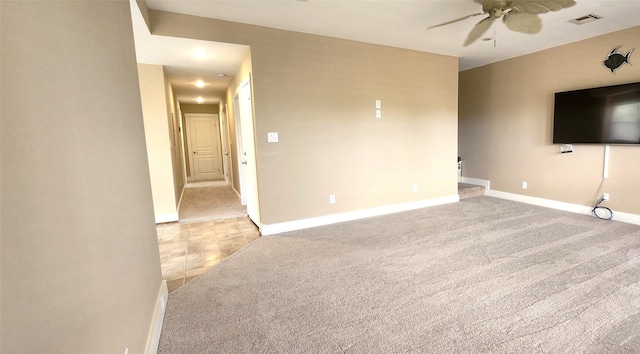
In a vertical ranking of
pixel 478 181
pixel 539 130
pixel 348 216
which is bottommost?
pixel 348 216

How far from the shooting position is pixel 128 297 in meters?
1.37

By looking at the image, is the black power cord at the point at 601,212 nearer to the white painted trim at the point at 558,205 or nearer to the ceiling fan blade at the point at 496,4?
the white painted trim at the point at 558,205

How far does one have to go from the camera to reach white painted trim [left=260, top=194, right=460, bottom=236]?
3760 millimetres

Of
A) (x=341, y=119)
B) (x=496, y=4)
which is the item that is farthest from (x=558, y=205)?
(x=341, y=119)

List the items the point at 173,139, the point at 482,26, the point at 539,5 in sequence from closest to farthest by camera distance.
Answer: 1. the point at 539,5
2. the point at 482,26
3. the point at 173,139

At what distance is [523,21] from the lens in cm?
263

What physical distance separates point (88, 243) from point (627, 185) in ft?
18.6

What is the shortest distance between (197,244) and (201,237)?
0.26m

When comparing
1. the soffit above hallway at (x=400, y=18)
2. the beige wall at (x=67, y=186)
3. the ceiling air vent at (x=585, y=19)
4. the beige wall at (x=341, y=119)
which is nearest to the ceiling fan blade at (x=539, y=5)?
the soffit above hallway at (x=400, y=18)

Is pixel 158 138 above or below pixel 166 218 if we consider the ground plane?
above

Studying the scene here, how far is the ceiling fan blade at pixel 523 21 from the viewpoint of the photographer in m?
2.57

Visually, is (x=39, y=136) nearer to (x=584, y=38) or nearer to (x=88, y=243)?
(x=88, y=243)

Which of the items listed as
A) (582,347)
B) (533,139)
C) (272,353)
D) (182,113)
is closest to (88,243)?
(272,353)

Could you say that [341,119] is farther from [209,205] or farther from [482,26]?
[209,205]
